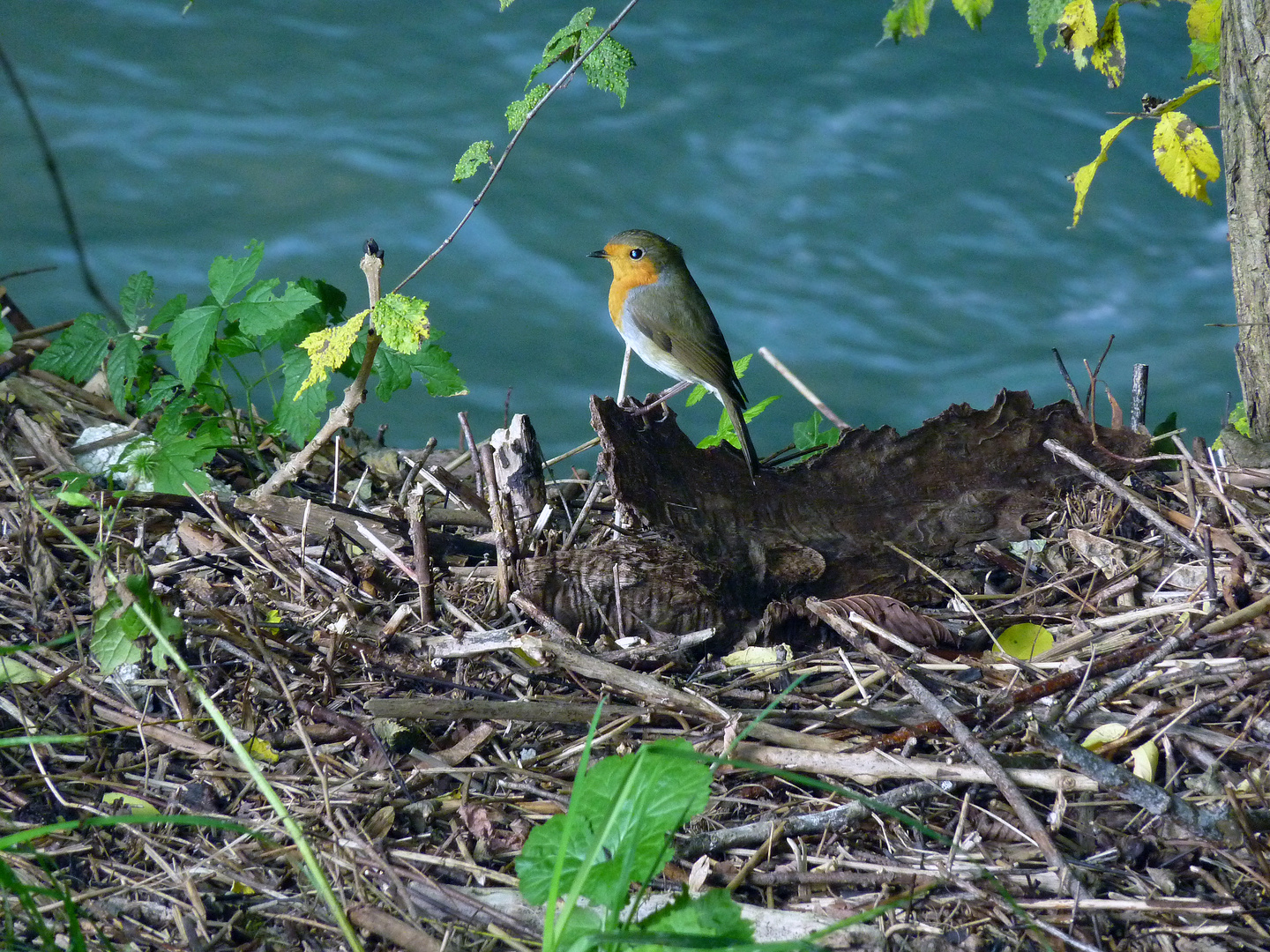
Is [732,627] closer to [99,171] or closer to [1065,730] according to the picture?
[1065,730]

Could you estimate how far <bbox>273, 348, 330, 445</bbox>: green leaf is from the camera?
3.23m

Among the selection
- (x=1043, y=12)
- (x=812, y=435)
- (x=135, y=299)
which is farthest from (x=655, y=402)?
(x=135, y=299)

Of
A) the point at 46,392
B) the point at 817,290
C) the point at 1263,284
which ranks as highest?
the point at 1263,284

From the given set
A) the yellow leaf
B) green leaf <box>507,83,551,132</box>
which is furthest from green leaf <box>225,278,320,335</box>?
the yellow leaf

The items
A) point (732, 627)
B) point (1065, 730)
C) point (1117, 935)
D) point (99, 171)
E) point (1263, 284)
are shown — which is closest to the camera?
point (1117, 935)

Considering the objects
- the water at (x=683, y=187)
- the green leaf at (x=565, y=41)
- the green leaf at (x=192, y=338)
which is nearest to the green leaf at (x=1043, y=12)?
the green leaf at (x=565, y=41)

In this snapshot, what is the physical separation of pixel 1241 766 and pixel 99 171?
9424 mm

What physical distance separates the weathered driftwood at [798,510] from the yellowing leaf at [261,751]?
2.25 feet

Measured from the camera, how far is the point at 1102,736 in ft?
7.13

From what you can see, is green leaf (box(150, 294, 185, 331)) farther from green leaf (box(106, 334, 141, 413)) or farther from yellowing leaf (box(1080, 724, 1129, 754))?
yellowing leaf (box(1080, 724, 1129, 754))

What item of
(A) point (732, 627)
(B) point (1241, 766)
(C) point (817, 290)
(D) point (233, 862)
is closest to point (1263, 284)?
(B) point (1241, 766)

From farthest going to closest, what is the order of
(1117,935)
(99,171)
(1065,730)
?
(99,171), (1065,730), (1117,935)

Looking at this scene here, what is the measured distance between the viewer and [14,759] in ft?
7.41

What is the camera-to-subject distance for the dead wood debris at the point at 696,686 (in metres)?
1.93
